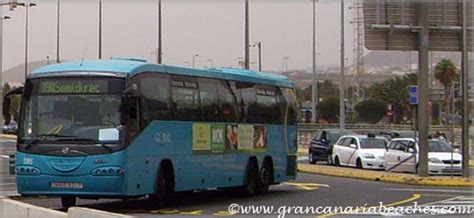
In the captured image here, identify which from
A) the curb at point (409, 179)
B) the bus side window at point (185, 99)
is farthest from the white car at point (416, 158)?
the bus side window at point (185, 99)

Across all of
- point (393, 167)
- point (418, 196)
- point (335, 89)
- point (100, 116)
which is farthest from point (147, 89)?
point (335, 89)

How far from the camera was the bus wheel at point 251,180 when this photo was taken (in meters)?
22.7

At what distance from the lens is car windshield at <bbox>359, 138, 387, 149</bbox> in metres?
37.2

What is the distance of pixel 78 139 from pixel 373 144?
2136cm

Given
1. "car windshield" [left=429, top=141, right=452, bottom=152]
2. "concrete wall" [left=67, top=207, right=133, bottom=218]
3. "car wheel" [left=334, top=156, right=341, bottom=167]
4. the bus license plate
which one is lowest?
"car wheel" [left=334, top=156, right=341, bottom=167]

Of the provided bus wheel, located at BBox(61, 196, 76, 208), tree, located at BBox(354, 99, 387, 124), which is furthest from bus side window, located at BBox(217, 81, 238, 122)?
tree, located at BBox(354, 99, 387, 124)

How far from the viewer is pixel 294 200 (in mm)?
21859

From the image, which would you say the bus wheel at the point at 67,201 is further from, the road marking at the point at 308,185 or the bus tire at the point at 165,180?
the road marking at the point at 308,185

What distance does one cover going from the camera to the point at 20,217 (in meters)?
13.4

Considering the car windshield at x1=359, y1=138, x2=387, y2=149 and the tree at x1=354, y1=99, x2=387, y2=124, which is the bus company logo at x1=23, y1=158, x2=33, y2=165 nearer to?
the car windshield at x1=359, y1=138, x2=387, y2=149

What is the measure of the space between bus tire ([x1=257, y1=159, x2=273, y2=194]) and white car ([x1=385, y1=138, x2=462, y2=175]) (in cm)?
938

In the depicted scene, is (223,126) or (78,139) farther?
(223,126)

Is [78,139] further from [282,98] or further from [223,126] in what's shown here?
[282,98]

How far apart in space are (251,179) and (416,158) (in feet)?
37.2
